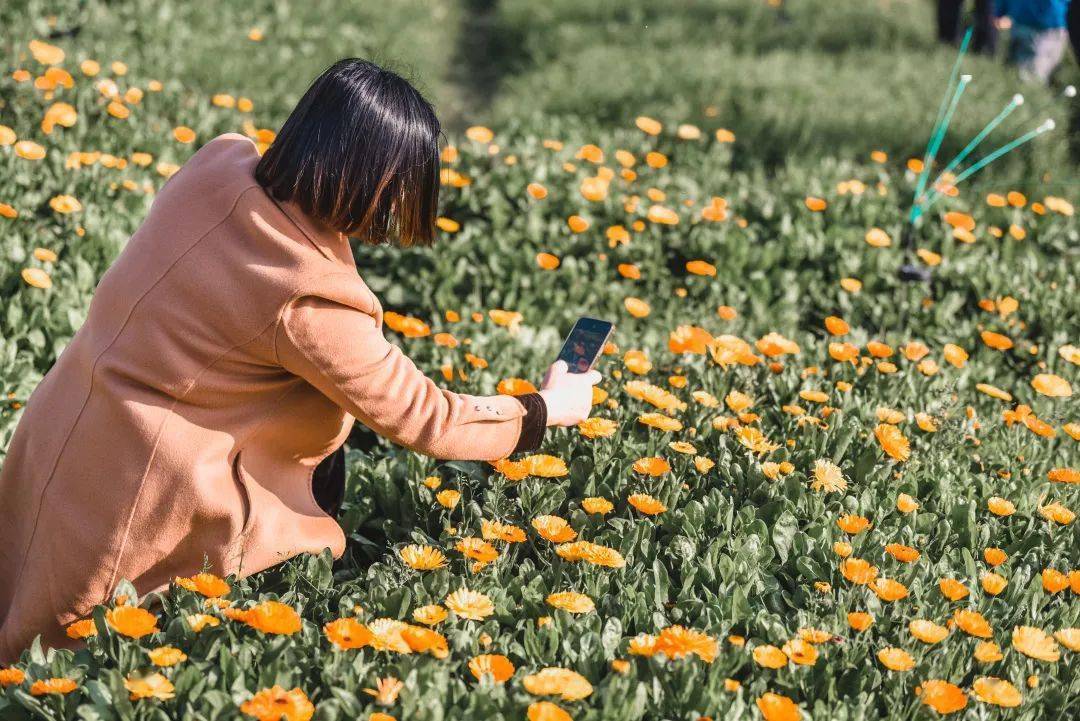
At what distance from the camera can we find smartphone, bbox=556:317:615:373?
2492mm

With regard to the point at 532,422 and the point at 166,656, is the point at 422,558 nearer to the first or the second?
the point at 532,422

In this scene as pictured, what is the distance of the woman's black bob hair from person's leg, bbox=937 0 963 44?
27.2 ft

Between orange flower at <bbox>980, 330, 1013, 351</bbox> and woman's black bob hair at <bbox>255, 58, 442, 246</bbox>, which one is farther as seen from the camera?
orange flower at <bbox>980, 330, 1013, 351</bbox>

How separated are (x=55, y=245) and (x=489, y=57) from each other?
274 inches

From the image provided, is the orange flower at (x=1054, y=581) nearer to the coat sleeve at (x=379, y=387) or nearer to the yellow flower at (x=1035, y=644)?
the yellow flower at (x=1035, y=644)

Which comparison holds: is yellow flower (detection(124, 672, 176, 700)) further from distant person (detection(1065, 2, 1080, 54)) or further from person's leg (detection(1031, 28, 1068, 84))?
person's leg (detection(1031, 28, 1068, 84))

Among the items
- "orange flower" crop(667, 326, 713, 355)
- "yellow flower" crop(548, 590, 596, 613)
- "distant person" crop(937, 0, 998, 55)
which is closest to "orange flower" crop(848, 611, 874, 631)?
"yellow flower" crop(548, 590, 596, 613)

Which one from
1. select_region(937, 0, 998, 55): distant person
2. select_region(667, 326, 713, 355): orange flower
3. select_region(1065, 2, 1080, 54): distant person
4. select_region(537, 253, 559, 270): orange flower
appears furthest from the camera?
select_region(937, 0, 998, 55): distant person

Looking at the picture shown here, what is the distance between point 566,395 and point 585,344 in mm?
223

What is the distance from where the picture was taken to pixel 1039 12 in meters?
7.35

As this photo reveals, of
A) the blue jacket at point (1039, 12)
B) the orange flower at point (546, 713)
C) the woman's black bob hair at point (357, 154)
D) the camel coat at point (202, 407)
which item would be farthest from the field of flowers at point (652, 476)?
the blue jacket at point (1039, 12)

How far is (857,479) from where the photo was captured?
265 cm

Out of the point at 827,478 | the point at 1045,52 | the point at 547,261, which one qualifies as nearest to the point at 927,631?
the point at 827,478

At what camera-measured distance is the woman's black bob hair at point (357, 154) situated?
1.97 metres
